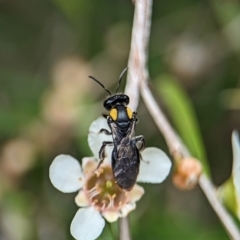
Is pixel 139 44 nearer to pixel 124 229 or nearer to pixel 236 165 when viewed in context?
pixel 236 165

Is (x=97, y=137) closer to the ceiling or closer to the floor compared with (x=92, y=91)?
closer to the floor

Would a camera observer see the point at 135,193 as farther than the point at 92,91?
No

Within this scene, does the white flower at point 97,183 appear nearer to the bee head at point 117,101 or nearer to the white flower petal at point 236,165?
the bee head at point 117,101

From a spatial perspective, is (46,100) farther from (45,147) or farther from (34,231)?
(34,231)

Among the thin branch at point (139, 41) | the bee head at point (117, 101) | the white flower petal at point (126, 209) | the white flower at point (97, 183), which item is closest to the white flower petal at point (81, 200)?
the white flower at point (97, 183)

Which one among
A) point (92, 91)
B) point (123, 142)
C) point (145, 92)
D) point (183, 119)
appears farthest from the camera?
point (92, 91)

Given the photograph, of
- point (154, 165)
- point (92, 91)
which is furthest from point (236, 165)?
point (92, 91)
